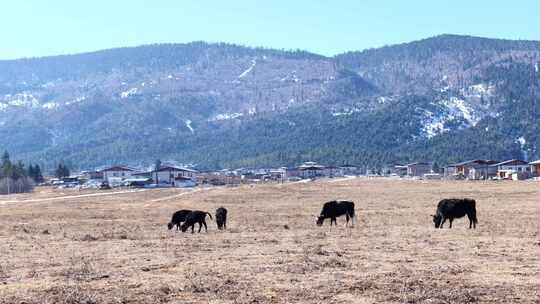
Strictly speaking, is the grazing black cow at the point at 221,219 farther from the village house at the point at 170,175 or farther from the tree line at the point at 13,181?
the village house at the point at 170,175

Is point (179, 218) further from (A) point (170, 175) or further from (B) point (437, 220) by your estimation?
(A) point (170, 175)

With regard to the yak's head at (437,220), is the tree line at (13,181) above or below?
above

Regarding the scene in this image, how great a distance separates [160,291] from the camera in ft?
53.9

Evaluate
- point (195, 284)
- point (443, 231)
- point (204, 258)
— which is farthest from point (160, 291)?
point (443, 231)

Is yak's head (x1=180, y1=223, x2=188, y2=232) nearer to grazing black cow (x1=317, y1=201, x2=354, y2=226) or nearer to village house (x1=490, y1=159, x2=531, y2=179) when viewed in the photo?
grazing black cow (x1=317, y1=201, x2=354, y2=226)

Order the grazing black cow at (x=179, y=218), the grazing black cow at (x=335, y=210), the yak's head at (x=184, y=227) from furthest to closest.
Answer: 1. the grazing black cow at (x=335, y=210)
2. the grazing black cow at (x=179, y=218)
3. the yak's head at (x=184, y=227)

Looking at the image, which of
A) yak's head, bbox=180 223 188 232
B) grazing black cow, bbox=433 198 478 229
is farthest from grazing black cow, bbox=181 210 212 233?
grazing black cow, bbox=433 198 478 229

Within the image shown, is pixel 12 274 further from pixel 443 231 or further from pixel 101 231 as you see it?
pixel 443 231

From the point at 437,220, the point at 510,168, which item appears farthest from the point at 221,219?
the point at 510,168

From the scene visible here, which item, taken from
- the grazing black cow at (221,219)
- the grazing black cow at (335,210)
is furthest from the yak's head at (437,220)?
the grazing black cow at (221,219)

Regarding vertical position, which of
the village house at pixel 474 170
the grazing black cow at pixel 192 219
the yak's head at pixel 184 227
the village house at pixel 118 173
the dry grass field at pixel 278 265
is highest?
the village house at pixel 118 173

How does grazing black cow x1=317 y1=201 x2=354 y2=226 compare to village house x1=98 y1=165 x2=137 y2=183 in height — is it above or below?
below

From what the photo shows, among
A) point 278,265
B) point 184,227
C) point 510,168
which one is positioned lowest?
point 278,265

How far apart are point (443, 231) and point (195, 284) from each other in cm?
1667
